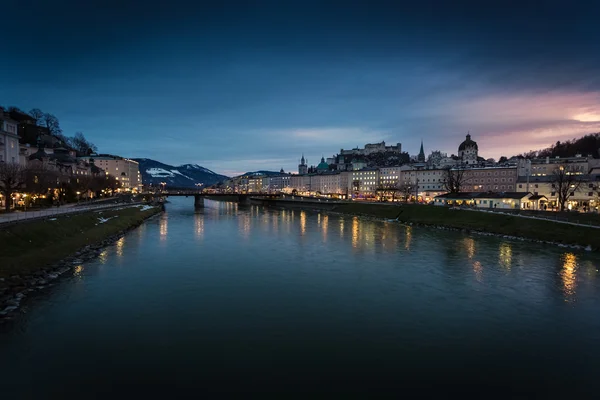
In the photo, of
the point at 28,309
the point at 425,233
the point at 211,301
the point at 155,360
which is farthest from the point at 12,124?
the point at 425,233

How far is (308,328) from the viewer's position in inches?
647

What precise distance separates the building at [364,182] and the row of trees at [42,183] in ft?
333

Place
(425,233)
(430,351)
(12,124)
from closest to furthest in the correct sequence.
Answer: (430,351), (425,233), (12,124)

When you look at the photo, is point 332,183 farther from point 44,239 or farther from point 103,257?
point 44,239

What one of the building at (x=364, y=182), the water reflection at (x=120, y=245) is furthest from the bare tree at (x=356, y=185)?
the water reflection at (x=120, y=245)

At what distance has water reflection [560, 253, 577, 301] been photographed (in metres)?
22.2

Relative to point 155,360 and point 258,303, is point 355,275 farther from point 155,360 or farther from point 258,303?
point 155,360

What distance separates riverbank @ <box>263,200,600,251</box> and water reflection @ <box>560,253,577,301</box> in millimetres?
6520

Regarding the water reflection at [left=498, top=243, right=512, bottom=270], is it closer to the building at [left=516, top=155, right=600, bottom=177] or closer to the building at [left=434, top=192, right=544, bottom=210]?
the building at [left=434, top=192, right=544, bottom=210]

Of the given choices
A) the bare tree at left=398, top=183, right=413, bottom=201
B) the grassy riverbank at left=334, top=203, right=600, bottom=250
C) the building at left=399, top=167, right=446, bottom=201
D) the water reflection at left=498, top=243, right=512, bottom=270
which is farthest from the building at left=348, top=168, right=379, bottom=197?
the water reflection at left=498, top=243, right=512, bottom=270

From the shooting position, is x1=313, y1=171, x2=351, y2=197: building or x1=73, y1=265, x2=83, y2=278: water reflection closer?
x1=73, y1=265, x2=83, y2=278: water reflection

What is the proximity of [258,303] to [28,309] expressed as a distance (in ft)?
36.8

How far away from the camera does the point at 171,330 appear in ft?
52.3

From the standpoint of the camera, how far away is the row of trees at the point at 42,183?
46878 mm
